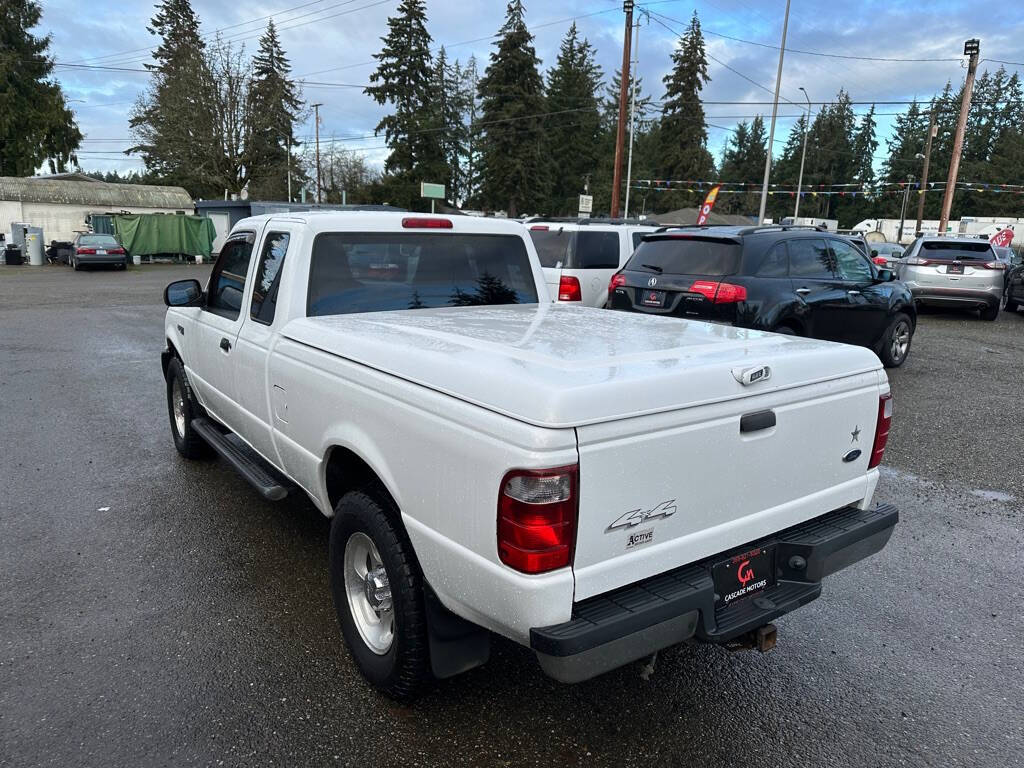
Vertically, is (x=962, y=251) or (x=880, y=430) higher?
(x=962, y=251)

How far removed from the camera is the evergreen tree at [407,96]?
53.5 meters

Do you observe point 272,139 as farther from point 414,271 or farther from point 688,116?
point 414,271

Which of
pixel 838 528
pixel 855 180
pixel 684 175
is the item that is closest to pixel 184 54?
pixel 684 175

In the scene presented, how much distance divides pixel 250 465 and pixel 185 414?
1.74 metres

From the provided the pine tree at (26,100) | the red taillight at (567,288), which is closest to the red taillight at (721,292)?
the red taillight at (567,288)

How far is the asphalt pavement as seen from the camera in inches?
101

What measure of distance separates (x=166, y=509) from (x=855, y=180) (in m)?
109

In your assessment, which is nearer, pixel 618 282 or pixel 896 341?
pixel 618 282

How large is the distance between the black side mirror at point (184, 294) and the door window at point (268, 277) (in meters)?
0.94

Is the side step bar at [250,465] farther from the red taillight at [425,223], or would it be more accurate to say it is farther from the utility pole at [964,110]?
the utility pole at [964,110]

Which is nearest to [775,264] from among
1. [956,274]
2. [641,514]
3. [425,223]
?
[425,223]

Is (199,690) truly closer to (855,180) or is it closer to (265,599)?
(265,599)

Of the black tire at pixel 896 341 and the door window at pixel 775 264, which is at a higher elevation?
the door window at pixel 775 264

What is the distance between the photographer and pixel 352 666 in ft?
9.86
